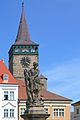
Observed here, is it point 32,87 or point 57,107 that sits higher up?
point 57,107

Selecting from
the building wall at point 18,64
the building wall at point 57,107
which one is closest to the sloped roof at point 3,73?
the building wall at point 57,107

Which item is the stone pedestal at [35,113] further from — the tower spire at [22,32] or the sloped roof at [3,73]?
the tower spire at [22,32]

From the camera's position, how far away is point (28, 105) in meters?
21.3

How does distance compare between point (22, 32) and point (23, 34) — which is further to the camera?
point (22, 32)

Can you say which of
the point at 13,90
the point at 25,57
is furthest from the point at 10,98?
the point at 25,57

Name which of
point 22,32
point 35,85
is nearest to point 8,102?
point 35,85

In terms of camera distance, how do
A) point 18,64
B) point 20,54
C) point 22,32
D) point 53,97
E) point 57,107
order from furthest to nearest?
point 22,32 < point 20,54 < point 18,64 < point 53,97 < point 57,107

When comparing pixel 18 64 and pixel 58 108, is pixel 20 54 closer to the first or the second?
pixel 18 64

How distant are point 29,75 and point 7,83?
125ft

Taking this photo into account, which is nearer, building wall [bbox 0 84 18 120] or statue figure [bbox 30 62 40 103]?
statue figure [bbox 30 62 40 103]

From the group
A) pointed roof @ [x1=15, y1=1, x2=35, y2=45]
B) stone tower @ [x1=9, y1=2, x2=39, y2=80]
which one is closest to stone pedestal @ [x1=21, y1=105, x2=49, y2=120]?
stone tower @ [x1=9, y1=2, x2=39, y2=80]

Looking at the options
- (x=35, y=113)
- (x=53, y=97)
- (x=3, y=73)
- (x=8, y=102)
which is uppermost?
(x=3, y=73)

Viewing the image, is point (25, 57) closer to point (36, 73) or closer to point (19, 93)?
point (19, 93)

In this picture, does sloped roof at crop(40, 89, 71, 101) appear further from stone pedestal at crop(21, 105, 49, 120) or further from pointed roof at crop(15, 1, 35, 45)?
stone pedestal at crop(21, 105, 49, 120)
